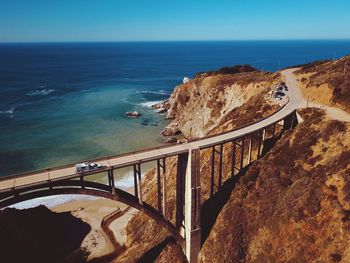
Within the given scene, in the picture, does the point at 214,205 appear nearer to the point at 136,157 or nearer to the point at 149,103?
the point at 136,157

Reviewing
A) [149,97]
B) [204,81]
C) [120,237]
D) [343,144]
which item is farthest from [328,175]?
[149,97]

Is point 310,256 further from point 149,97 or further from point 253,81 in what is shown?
point 149,97

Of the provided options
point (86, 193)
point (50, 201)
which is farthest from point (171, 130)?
point (86, 193)

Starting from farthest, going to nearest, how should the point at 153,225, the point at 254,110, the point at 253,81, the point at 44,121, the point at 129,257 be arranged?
the point at 44,121
the point at 253,81
the point at 254,110
the point at 153,225
the point at 129,257

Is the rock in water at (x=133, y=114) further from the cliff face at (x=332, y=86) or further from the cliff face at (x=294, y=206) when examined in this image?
the cliff face at (x=294, y=206)

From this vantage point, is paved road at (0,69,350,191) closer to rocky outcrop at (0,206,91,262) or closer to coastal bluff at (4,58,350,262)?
coastal bluff at (4,58,350,262)

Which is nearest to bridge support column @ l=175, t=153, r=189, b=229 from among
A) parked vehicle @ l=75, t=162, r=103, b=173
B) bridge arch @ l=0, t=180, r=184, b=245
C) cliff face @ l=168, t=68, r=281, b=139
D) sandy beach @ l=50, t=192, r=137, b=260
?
bridge arch @ l=0, t=180, r=184, b=245

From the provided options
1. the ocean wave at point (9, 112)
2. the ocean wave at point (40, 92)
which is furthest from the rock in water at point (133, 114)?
the ocean wave at point (40, 92)
